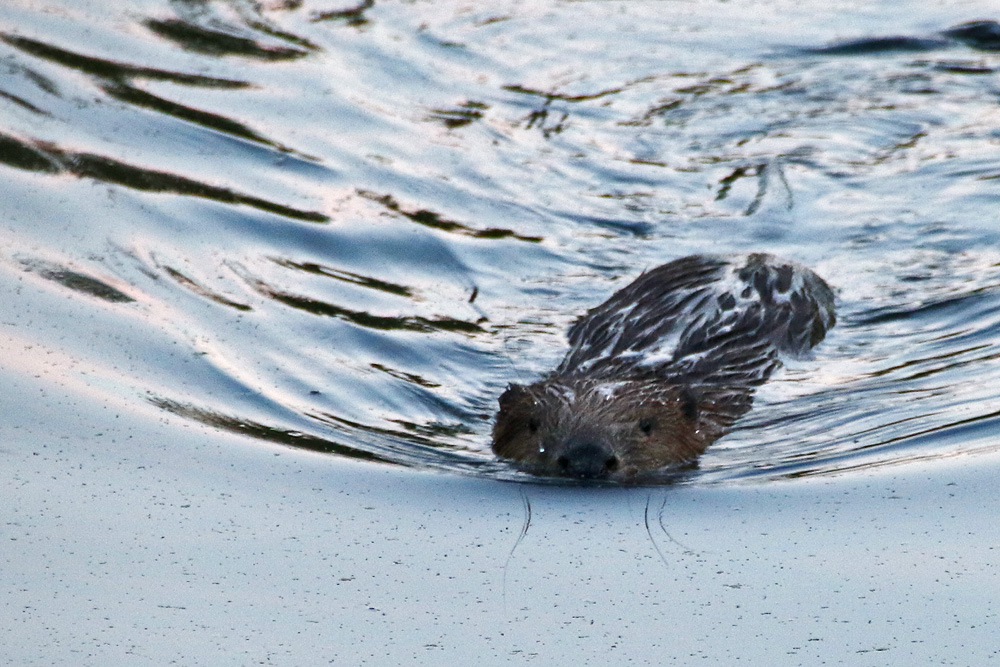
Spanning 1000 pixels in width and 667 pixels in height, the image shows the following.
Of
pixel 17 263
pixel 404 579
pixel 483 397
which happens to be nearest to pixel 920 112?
pixel 483 397

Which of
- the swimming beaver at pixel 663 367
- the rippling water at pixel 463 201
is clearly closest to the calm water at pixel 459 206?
the rippling water at pixel 463 201

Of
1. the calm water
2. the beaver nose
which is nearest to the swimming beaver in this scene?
the beaver nose

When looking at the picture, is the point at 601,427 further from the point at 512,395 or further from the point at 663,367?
the point at 663,367

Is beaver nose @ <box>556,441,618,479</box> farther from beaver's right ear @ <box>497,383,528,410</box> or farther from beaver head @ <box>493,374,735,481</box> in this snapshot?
beaver's right ear @ <box>497,383,528,410</box>

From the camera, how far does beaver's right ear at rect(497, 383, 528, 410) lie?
520 centimetres

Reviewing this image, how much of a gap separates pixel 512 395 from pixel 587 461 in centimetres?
73

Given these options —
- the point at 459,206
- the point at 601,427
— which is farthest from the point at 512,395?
the point at 459,206

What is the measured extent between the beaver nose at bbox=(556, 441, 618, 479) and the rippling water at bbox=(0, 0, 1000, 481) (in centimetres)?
28

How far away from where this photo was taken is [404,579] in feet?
11.8

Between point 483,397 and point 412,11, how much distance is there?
5.14 m

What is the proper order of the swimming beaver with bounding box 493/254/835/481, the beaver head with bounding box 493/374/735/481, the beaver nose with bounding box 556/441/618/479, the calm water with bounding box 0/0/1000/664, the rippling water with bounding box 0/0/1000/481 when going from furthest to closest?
the rippling water with bounding box 0/0/1000/481
the calm water with bounding box 0/0/1000/664
the swimming beaver with bounding box 493/254/835/481
the beaver head with bounding box 493/374/735/481
the beaver nose with bounding box 556/441/618/479

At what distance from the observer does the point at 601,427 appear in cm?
488

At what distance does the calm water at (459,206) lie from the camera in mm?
5016

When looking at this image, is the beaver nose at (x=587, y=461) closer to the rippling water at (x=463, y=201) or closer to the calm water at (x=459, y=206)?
the calm water at (x=459, y=206)
